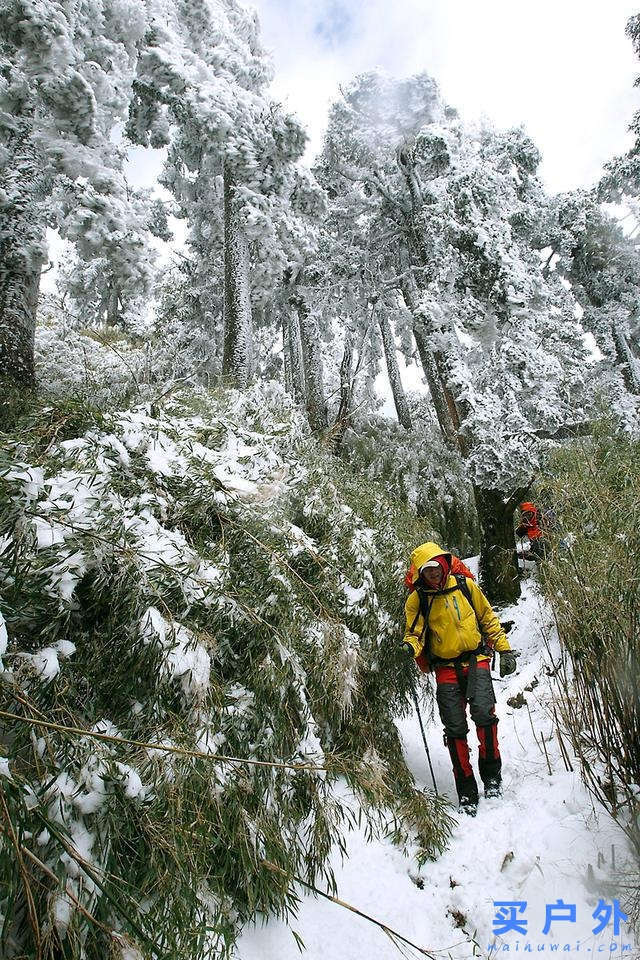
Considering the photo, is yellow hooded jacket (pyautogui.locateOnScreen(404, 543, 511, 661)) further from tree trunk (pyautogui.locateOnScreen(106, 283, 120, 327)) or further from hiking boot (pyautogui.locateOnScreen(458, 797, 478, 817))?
tree trunk (pyautogui.locateOnScreen(106, 283, 120, 327))

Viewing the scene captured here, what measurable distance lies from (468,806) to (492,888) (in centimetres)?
63

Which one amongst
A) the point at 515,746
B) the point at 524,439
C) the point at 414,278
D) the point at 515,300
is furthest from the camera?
the point at 414,278

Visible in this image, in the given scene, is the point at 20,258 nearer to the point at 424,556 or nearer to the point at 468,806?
the point at 424,556

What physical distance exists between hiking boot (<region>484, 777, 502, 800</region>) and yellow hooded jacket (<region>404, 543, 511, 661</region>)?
2.40 feet

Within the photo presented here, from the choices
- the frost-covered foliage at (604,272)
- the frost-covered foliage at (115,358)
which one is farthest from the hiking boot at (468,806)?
the frost-covered foliage at (604,272)

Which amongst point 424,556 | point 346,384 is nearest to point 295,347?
point 346,384

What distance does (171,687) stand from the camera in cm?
194

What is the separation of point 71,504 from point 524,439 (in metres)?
5.72

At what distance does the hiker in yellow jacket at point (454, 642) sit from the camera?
324cm

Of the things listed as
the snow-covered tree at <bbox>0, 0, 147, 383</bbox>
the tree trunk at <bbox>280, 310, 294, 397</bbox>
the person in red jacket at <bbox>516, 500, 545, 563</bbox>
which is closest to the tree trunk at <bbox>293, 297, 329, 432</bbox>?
the tree trunk at <bbox>280, 310, 294, 397</bbox>

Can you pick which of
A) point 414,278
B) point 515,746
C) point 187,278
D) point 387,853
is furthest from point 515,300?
point 187,278

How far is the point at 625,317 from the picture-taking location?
50.8ft

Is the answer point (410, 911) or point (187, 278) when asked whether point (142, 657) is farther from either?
point (187, 278)

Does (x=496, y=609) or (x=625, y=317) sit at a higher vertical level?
(x=625, y=317)
